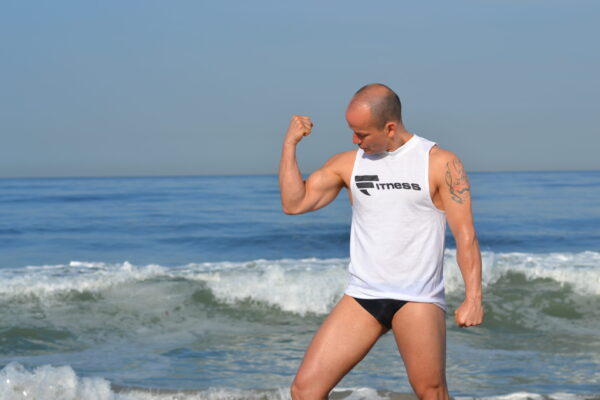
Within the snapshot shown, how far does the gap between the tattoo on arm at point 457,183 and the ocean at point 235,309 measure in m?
3.02

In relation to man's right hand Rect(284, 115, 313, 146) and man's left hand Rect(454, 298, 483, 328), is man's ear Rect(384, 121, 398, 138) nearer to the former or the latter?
man's right hand Rect(284, 115, 313, 146)

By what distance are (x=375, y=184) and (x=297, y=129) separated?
1.61 ft

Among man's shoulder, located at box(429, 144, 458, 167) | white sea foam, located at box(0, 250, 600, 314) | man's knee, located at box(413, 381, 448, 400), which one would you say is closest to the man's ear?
man's shoulder, located at box(429, 144, 458, 167)

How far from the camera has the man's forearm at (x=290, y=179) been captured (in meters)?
4.05

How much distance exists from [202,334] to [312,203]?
6.47 meters

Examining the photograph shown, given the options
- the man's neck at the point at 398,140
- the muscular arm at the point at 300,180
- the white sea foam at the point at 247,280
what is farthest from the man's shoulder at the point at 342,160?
the white sea foam at the point at 247,280

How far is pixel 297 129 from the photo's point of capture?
405 centimetres

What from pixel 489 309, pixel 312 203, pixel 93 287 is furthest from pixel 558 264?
pixel 312 203

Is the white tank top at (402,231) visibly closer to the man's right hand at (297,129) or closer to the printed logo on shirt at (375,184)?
the printed logo on shirt at (375,184)

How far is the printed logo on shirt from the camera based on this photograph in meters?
3.86

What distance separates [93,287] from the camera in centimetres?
1298

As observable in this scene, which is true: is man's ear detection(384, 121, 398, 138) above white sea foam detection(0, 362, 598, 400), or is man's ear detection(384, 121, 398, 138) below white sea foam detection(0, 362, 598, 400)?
above

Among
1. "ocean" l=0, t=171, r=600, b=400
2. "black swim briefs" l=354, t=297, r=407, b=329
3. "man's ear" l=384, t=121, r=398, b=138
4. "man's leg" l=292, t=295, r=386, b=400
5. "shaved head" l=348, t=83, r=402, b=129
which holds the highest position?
"shaved head" l=348, t=83, r=402, b=129

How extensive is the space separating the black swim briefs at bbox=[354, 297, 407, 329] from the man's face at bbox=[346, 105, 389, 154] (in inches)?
29.3
